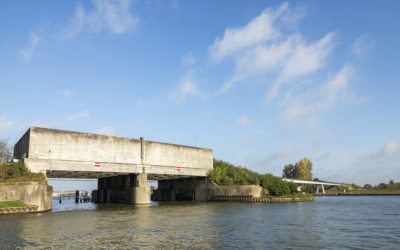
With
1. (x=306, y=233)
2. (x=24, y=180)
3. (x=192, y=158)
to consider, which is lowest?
(x=306, y=233)

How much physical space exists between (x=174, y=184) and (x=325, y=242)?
6949 cm

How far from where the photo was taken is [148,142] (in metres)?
66.6

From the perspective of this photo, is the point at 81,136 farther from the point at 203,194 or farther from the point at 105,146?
the point at 203,194

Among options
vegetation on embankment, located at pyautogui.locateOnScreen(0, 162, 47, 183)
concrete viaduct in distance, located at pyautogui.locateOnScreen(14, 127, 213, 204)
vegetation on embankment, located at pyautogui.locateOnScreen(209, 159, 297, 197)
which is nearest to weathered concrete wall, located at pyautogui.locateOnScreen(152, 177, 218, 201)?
concrete viaduct in distance, located at pyautogui.locateOnScreen(14, 127, 213, 204)

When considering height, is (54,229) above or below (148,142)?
below

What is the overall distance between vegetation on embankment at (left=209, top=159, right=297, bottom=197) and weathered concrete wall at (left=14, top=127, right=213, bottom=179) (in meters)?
3.90

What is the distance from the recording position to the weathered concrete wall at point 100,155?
53037 millimetres

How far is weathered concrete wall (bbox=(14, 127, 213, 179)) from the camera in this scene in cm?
5304

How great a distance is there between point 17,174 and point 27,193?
19.3 ft

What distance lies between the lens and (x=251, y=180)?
7631cm

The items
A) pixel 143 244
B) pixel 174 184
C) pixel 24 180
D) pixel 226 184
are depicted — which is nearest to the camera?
pixel 143 244

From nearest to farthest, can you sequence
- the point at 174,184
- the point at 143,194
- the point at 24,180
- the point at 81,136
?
the point at 24,180 → the point at 81,136 → the point at 143,194 → the point at 174,184

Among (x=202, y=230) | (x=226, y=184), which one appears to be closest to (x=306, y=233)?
→ (x=202, y=230)

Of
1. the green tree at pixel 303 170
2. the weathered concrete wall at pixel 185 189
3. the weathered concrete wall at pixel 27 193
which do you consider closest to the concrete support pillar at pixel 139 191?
the weathered concrete wall at pixel 185 189
